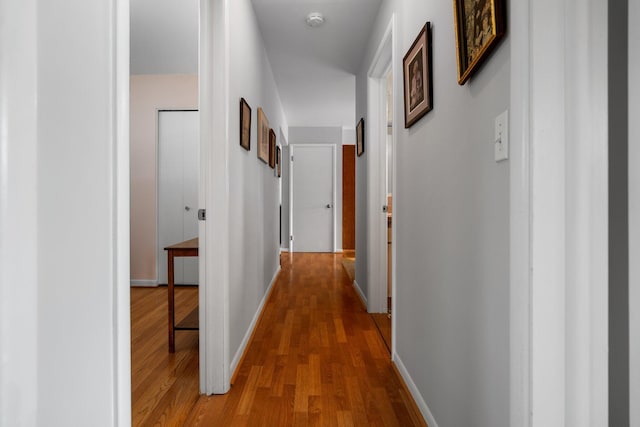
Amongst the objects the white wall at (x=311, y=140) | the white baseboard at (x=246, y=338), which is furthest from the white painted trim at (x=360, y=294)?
the white wall at (x=311, y=140)

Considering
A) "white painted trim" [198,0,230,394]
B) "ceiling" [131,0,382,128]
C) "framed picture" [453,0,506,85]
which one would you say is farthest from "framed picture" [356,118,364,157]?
A: "framed picture" [453,0,506,85]

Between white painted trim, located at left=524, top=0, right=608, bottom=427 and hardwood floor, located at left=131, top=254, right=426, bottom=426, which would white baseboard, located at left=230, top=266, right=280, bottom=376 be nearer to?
hardwood floor, located at left=131, top=254, right=426, bottom=426

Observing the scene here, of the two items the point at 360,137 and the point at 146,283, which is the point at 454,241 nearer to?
the point at 360,137

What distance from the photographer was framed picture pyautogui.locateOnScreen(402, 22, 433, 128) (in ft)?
4.68

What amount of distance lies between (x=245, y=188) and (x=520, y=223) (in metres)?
1.78

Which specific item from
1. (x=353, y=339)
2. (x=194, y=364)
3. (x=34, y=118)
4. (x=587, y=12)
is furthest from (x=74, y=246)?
(x=353, y=339)

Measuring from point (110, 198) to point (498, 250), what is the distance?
906 millimetres

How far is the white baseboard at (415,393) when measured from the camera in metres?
1.42

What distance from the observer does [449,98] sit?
48.9 inches

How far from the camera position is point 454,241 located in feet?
3.95

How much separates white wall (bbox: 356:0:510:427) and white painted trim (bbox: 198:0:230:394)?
930 millimetres

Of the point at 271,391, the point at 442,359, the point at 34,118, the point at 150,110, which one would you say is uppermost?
the point at 150,110

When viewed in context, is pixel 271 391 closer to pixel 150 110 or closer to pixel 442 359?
pixel 442 359

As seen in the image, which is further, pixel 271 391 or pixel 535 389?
pixel 271 391
